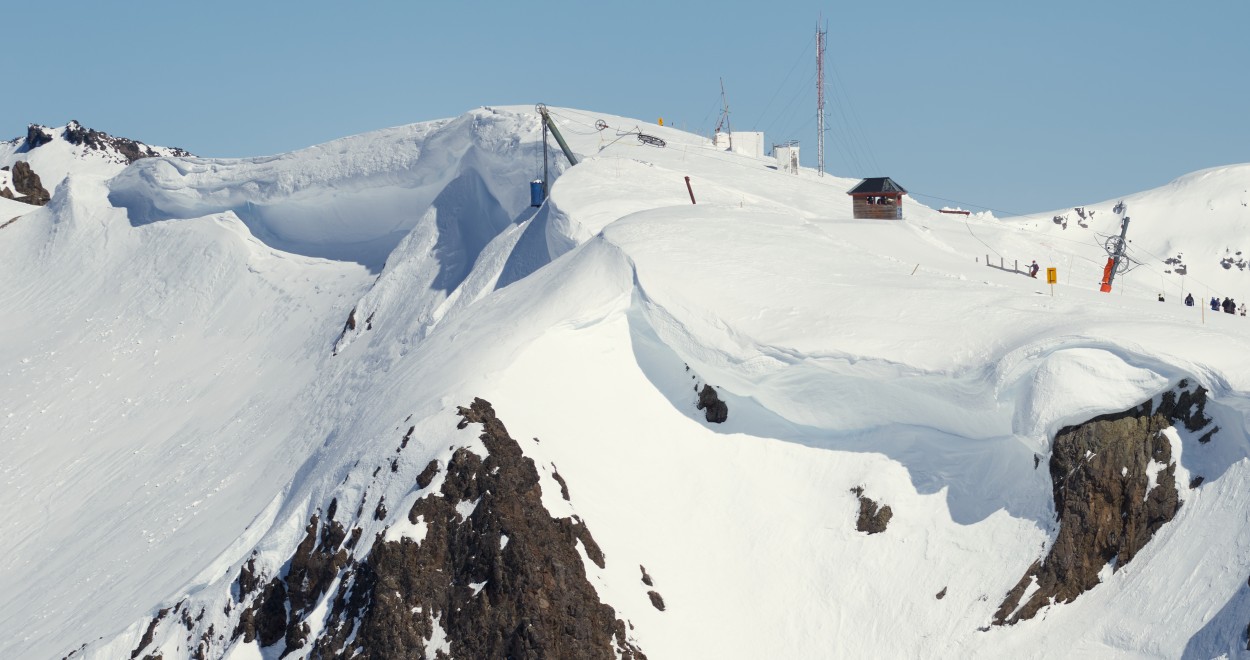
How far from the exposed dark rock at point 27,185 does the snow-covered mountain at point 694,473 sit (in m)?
41.7

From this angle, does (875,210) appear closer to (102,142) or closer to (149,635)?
(149,635)

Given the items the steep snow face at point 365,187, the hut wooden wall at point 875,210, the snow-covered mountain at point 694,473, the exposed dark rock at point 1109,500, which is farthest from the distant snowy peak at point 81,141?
the exposed dark rock at point 1109,500

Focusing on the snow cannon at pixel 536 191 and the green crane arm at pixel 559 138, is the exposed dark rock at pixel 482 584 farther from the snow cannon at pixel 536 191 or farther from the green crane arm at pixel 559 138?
the green crane arm at pixel 559 138

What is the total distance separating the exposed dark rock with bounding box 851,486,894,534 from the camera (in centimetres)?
2584

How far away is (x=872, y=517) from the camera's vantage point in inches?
1025

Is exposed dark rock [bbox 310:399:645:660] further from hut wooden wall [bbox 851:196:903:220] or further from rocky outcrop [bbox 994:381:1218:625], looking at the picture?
hut wooden wall [bbox 851:196:903:220]

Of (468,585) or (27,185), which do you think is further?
(27,185)

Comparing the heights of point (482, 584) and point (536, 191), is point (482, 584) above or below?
below

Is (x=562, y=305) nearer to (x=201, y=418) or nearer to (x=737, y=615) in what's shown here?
(x=737, y=615)

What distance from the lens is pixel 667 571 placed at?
26281 millimetres

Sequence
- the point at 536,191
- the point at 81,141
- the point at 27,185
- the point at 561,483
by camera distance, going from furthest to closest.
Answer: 1. the point at 81,141
2. the point at 27,185
3. the point at 536,191
4. the point at 561,483

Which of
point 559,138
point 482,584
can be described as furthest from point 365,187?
point 482,584

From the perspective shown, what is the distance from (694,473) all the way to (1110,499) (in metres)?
8.16

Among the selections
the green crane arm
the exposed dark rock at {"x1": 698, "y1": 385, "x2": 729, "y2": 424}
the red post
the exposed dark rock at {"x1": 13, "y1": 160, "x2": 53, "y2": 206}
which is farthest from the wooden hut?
the exposed dark rock at {"x1": 13, "y1": 160, "x2": 53, "y2": 206}
